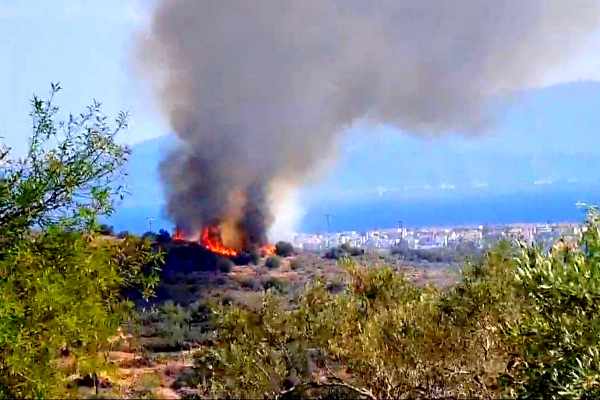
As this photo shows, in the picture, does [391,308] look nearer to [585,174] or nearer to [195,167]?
[195,167]

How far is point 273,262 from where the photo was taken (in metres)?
39.8

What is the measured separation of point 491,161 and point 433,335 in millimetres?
80186

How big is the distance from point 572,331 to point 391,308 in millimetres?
3390

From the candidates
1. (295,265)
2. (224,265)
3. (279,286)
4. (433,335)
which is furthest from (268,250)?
(433,335)

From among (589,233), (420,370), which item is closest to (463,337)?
(420,370)

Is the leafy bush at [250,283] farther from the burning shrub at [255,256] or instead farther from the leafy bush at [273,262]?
the burning shrub at [255,256]

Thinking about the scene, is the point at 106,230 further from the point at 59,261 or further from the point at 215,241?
the point at 215,241

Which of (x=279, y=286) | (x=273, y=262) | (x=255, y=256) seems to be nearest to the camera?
(x=279, y=286)

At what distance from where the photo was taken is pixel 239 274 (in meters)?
36.4

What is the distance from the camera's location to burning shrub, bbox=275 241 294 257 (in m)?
43.6

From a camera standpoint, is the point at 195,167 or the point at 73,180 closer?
the point at 73,180

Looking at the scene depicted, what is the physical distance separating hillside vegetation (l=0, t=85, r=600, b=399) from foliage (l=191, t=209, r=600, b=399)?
2 centimetres

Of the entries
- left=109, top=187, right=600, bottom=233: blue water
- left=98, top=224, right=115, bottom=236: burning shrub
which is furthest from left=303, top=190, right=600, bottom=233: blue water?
left=98, top=224, right=115, bottom=236: burning shrub

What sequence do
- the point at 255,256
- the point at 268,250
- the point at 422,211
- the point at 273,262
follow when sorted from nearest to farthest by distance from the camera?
the point at 273,262 → the point at 255,256 → the point at 268,250 → the point at 422,211
